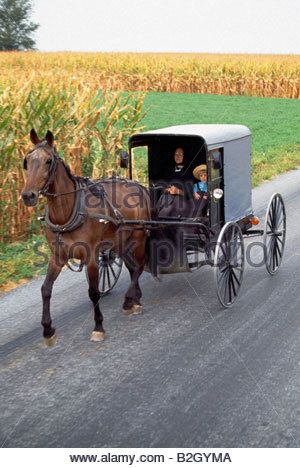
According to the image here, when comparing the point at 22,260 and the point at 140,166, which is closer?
the point at 22,260

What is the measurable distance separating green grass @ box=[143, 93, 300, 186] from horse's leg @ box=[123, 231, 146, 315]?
864cm

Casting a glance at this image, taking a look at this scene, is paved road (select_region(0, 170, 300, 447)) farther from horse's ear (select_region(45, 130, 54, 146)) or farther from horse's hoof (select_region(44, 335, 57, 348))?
horse's ear (select_region(45, 130, 54, 146))

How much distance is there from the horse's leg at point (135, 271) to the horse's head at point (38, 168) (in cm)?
175

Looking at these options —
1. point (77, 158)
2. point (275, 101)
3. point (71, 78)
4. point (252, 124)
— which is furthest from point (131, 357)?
point (275, 101)

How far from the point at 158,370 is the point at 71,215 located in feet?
5.73

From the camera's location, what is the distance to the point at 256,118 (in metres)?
30.2

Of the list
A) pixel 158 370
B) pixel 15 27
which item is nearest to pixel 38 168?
A: pixel 158 370

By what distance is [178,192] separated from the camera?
8000mm

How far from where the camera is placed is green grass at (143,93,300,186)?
63.8ft

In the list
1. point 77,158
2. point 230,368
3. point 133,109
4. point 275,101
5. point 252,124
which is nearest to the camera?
point 230,368

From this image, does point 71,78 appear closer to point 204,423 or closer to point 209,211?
point 209,211

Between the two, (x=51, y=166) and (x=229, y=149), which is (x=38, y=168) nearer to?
(x=51, y=166)

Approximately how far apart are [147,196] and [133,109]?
512 centimetres

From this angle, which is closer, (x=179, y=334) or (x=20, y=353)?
(x=20, y=353)
